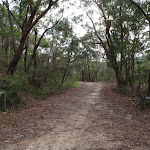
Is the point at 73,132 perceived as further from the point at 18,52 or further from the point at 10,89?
the point at 18,52

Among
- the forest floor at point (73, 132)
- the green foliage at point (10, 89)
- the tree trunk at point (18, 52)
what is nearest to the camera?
the forest floor at point (73, 132)

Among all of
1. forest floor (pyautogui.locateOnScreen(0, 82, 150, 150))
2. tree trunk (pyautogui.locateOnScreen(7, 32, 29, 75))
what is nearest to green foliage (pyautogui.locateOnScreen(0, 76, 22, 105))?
forest floor (pyautogui.locateOnScreen(0, 82, 150, 150))

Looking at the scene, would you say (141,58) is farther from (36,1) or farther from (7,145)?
(7,145)

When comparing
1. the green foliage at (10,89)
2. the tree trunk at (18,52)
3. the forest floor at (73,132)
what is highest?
the tree trunk at (18,52)

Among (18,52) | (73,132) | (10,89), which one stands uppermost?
(18,52)

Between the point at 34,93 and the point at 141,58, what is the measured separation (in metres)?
8.02

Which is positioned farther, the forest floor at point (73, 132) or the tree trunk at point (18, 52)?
the tree trunk at point (18, 52)

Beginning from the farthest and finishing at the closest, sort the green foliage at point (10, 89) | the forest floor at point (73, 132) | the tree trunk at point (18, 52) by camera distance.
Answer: the tree trunk at point (18, 52) → the green foliage at point (10, 89) → the forest floor at point (73, 132)

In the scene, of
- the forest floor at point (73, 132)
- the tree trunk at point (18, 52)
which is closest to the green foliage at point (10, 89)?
the forest floor at point (73, 132)

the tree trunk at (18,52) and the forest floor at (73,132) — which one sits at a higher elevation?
the tree trunk at (18,52)

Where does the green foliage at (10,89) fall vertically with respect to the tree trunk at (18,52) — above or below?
below

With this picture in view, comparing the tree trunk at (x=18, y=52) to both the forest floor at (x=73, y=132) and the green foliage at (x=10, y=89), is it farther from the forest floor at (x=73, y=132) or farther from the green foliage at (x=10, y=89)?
the forest floor at (x=73, y=132)

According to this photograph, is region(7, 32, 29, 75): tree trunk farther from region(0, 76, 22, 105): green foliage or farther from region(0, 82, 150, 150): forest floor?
region(0, 82, 150, 150): forest floor

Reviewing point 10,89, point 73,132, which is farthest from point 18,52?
point 73,132
